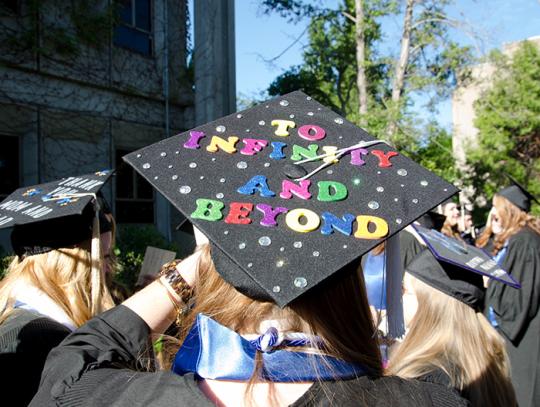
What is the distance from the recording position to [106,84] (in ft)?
27.1

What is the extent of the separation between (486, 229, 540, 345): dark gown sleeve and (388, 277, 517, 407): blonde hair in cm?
184

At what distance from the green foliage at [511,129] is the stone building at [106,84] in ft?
27.0

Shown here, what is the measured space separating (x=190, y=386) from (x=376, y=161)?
30.4 inches

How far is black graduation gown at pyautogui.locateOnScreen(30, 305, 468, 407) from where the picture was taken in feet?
3.29

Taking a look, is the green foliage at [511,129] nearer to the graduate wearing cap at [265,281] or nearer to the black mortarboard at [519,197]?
the black mortarboard at [519,197]

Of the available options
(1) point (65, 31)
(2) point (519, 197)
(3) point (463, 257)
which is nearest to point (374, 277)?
(3) point (463, 257)

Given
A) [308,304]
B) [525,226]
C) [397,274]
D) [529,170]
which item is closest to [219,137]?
[308,304]

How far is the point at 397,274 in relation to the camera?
1532 millimetres

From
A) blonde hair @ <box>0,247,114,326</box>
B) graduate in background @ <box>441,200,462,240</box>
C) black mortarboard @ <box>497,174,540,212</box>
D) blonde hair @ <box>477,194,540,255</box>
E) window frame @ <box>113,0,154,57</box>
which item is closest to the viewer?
blonde hair @ <box>0,247,114,326</box>

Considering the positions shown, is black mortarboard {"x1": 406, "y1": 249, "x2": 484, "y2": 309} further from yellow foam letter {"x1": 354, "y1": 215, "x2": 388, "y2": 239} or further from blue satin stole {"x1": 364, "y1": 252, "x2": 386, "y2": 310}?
yellow foam letter {"x1": 354, "y1": 215, "x2": 388, "y2": 239}

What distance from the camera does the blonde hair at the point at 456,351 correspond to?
1853 mm

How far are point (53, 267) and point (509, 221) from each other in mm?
4019

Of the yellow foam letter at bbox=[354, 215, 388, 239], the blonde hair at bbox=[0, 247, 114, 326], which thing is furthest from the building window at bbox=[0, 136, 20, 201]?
the yellow foam letter at bbox=[354, 215, 388, 239]

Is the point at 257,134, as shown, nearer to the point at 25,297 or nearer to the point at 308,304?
the point at 308,304
